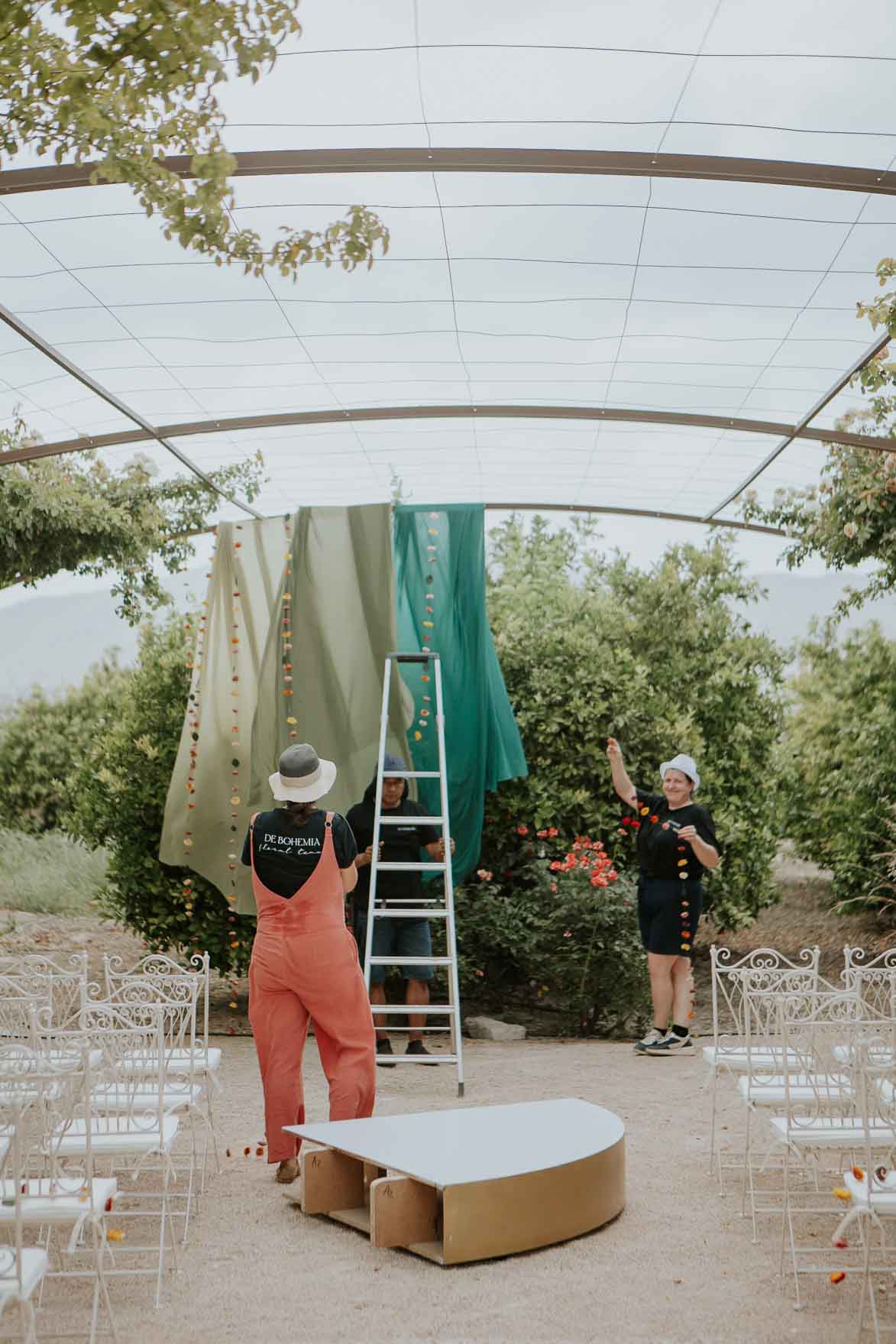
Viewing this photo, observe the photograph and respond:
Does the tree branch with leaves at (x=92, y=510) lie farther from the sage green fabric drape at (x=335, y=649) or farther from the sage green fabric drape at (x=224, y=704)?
the sage green fabric drape at (x=335, y=649)

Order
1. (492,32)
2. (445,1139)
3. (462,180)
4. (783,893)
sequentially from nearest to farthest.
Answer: (445,1139), (492,32), (462,180), (783,893)

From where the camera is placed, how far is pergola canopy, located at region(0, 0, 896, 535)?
5410 millimetres

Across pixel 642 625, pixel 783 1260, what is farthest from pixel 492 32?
pixel 642 625

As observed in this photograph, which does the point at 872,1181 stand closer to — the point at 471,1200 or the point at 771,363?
the point at 471,1200

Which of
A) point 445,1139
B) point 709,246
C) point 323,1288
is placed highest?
point 709,246

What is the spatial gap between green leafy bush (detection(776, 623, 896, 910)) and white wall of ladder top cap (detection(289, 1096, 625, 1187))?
6.33m

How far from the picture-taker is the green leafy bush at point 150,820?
29.1ft

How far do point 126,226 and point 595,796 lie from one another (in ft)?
16.2

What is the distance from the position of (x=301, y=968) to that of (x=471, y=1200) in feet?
4.47

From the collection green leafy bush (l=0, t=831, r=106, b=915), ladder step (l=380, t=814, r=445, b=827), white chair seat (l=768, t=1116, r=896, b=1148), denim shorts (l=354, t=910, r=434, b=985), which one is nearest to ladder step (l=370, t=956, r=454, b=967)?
denim shorts (l=354, t=910, r=434, b=985)

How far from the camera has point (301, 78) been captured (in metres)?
5.55

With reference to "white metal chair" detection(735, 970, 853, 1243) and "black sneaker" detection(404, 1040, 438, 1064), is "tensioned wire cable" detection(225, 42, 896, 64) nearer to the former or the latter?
"white metal chair" detection(735, 970, 853, 1243)

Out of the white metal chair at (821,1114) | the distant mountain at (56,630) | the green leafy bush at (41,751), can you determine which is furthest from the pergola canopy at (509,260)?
the distant mountain at (56,630)

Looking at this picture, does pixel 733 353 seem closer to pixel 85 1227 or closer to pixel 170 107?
pixel 170 107
